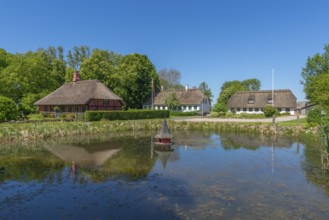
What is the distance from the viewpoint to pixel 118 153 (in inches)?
720

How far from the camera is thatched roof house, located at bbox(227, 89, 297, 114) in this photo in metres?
56.0

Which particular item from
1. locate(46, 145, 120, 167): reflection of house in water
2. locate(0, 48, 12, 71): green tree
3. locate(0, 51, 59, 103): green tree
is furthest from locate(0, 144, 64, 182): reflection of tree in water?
locate(0, 48, 12, 71): green tree

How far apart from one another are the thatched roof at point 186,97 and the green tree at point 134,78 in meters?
2.73

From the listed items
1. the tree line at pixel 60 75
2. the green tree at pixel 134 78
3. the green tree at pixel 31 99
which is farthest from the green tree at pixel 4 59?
the green tree at pixel 134 78

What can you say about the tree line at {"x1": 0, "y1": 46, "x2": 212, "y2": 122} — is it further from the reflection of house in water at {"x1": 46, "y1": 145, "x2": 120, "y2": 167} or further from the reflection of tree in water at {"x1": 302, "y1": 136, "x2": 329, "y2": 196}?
the reflection of tree in water at {"x1": 302, "y1": 136, "x2": 329, "y2": 196}

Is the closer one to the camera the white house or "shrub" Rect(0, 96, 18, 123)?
"shrub" Rect(0, 96, 18, 123)

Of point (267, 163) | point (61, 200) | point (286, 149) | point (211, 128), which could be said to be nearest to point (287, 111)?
point (211, 128)

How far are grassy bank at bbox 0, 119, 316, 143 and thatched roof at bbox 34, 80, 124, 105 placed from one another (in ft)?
29.8

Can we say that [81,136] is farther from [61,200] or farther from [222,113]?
[222,113]

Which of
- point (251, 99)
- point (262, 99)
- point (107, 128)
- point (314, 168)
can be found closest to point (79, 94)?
point (107, 128)

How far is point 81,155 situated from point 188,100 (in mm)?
43874

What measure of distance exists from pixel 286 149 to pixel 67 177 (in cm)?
1564

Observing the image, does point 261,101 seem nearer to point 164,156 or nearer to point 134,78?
point 134,78

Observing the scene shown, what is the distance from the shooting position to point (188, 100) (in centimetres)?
5959
